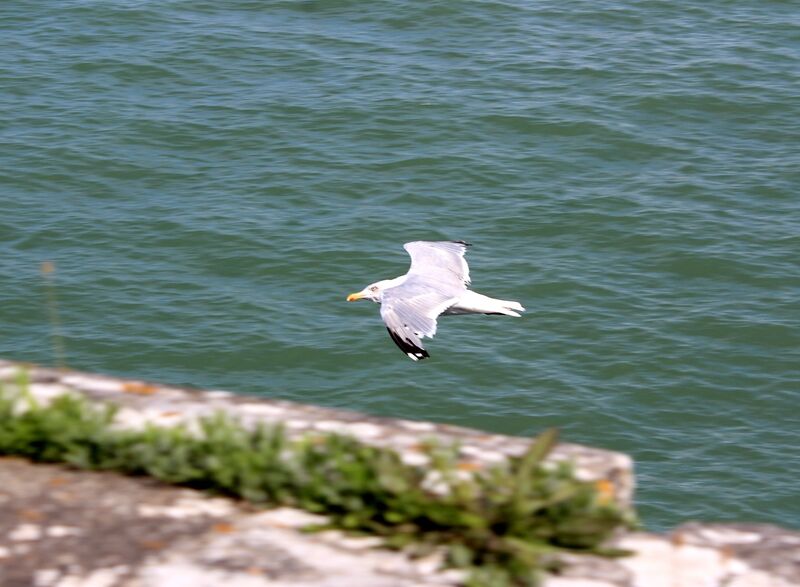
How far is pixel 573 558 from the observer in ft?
17.0

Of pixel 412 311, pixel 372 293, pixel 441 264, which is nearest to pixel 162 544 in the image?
pixel 412 311

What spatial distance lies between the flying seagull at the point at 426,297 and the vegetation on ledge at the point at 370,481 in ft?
30.7

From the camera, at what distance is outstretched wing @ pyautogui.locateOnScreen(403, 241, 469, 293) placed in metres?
17.0

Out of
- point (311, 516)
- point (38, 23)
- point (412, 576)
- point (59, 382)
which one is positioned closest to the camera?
point (412, 576)

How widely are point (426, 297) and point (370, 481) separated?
36.5 ft

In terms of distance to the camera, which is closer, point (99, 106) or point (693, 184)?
point (693, 184)

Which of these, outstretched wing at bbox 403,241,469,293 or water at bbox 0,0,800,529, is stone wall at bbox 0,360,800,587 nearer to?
outstretched wing at bbox 403,241,469,293

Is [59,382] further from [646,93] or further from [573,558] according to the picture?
[646,93]

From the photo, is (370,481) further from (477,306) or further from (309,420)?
(477,306)

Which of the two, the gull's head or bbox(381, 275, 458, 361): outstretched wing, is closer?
bbox(381, 275, 458, 361): outstretched wing

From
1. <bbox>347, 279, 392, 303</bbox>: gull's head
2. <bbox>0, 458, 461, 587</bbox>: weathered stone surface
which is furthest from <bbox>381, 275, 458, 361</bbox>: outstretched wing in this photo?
<bbox>0, 458, 461, 587</bbox>: weathered stone surface

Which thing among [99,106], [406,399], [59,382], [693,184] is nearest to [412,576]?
[59,382]

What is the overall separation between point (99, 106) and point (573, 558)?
961 inches

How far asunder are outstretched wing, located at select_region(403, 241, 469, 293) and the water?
2.65 m
